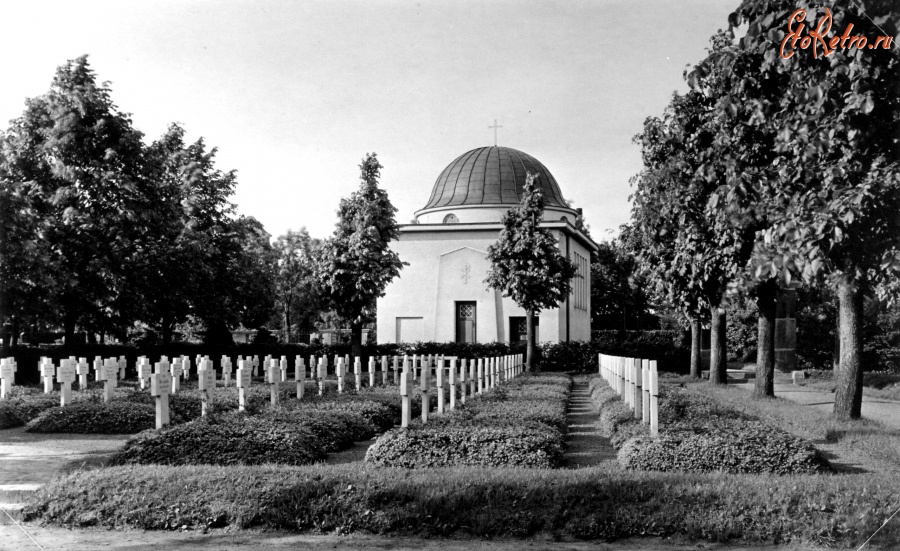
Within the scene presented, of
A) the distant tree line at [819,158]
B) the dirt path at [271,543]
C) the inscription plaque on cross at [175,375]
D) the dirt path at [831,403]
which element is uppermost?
the distant tree line at [819,158]

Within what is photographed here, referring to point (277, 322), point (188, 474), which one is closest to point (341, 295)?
point (188, 474)

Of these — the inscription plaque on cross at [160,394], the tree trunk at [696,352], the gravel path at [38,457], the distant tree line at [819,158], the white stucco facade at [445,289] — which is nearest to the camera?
the distant tree line at [819,158]

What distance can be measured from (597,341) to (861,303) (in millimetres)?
24968

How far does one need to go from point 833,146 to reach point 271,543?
792cm

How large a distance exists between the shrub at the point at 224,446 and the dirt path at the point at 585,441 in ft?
11.0

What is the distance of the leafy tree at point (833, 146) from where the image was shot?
317 inches

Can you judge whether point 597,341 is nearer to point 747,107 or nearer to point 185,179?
point 185,179

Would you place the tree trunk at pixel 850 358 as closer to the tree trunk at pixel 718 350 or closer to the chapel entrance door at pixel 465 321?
the tree trunk at pixel 718 350

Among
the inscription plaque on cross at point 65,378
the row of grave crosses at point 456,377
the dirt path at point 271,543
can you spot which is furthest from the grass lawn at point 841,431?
the inscription plaque on cross at point 65,378

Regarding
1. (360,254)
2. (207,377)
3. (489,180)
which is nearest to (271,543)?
(207,377)

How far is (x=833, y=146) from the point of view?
9992 millimetres

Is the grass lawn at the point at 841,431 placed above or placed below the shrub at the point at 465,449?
below

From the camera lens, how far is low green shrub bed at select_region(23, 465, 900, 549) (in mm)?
6754

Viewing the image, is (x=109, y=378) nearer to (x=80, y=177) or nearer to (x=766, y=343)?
(x=80, y=177)
